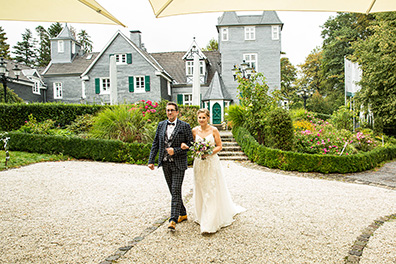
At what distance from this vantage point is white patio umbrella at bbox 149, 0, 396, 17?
229cm

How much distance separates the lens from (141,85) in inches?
956

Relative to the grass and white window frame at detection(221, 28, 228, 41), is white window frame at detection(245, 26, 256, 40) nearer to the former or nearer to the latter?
white window frame at detection(221, 28, 228, 41)

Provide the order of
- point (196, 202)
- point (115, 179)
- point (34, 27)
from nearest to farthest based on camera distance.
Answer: point (196, 202), point (115, 179), point (34, 27)

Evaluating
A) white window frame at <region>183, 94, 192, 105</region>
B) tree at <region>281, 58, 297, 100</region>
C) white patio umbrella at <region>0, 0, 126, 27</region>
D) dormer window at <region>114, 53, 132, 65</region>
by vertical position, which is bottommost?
white patio umbrella at <region>0, 0, 126, 27</region>

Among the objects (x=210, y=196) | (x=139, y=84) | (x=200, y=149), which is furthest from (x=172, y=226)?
(x=139, y=84)

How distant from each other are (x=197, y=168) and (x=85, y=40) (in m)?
53.1

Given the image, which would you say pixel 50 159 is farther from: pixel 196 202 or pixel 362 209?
pixel 362 209

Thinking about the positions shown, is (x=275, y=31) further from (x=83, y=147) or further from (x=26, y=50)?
(x=26, y=50)

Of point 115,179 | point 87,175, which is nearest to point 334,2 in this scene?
point 115,179

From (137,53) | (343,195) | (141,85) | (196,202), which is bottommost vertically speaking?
(343,195)

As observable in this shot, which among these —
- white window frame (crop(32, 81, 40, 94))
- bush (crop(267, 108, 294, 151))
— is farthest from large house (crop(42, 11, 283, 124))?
bush (crop(267, 108, 294, 151))

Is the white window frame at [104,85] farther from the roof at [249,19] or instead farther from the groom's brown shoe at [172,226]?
the groom's brown shoe at [172,226]

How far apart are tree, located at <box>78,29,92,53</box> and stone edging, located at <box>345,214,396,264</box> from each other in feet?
175

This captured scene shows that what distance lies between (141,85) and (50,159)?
14.5 m
